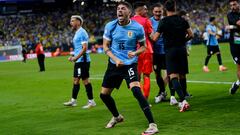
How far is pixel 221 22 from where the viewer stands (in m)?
60.2

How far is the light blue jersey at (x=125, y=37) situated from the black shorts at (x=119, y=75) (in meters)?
0.10

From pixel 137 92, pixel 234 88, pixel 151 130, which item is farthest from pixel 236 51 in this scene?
pixel 151 130

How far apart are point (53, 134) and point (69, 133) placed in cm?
28

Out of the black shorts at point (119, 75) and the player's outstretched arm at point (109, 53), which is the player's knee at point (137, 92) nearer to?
the black shorts at point (119, 75)

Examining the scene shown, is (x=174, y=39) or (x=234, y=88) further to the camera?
(x=234, y=88)

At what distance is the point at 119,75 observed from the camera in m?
8.95

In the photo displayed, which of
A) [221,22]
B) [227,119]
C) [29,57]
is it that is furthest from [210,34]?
[221,22]

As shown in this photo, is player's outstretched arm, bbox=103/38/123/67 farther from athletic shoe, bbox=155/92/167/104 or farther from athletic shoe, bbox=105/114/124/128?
athletic shoe, bbox=155/92/167/104

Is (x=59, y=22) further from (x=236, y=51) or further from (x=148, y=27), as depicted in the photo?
(x=148, y=27)

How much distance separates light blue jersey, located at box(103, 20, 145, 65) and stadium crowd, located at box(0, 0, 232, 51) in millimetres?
40772

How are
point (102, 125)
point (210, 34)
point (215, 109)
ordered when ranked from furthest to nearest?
point (210, 34), point (215, 109), point (102, 125)

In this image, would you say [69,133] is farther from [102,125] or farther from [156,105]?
[156,105]

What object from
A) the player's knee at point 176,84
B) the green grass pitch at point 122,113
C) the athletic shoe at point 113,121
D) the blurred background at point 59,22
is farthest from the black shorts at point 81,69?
the blurred background at point 59,22

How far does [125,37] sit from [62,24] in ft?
171
